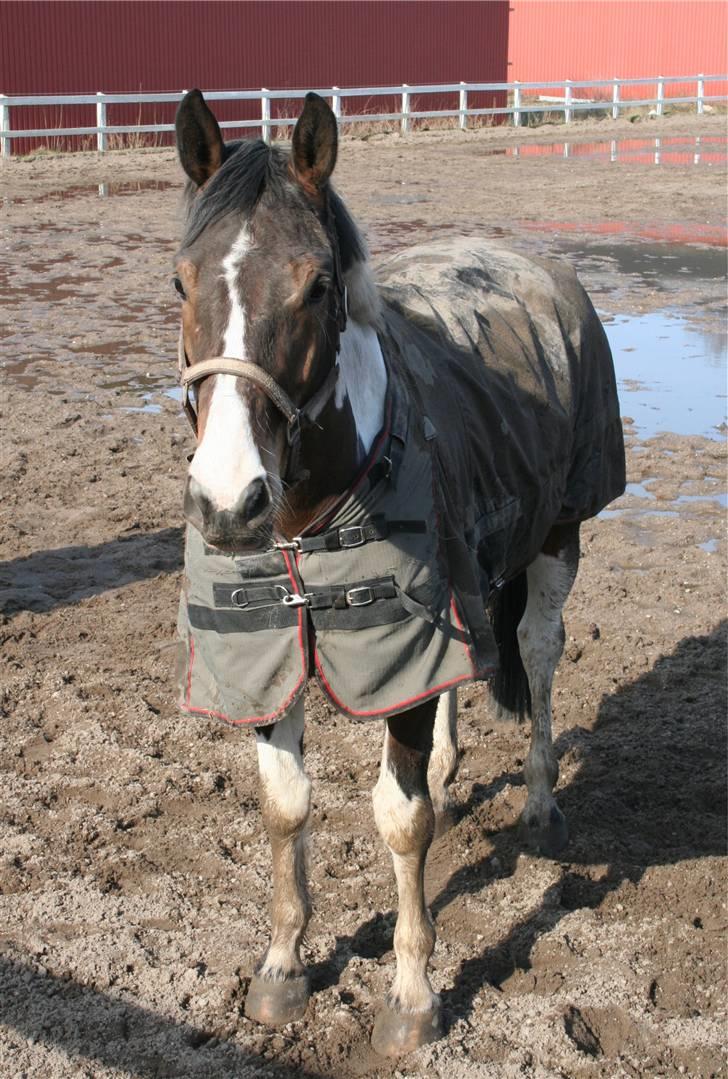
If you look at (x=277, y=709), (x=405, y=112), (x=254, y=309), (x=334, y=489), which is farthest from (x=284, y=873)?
(x=405, y=112)

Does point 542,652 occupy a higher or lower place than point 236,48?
lower

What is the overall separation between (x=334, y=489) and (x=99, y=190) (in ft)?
52.9

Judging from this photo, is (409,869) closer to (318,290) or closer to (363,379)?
(363,379)

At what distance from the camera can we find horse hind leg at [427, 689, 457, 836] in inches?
156

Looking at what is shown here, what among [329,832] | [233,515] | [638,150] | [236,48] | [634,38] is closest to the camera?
[233,515]

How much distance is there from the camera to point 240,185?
7.68 feet

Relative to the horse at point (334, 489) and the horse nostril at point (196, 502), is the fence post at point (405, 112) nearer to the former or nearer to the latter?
the horse at point (334, 489)

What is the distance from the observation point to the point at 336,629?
2721 millimetres

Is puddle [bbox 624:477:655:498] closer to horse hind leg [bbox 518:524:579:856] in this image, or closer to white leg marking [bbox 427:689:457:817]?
horse hind leg [bbox 518:524:579:856]

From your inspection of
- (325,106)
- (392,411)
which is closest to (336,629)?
(392,411)

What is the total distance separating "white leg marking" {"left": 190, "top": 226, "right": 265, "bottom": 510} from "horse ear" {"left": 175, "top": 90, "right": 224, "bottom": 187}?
0.92 ft

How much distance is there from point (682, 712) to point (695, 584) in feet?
3.62

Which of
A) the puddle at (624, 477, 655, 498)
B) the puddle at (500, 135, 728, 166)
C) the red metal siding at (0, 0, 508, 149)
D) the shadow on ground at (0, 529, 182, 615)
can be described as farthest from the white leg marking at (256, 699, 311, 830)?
the red metal siding at (0, 0, 508, 149)

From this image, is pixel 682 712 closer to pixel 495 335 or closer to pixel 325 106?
pixel 495 335
